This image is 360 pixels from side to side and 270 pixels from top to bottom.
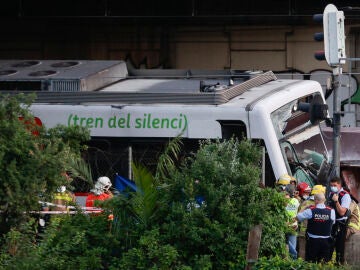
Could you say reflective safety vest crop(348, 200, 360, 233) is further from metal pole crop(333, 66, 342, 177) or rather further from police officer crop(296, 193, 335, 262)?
metal pole crop(333, 66, 342, 177)

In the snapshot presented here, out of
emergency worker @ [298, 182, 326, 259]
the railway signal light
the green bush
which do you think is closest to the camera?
the green bush

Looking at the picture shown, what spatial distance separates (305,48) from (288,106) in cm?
1188

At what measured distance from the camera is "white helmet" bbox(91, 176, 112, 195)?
41.6ft

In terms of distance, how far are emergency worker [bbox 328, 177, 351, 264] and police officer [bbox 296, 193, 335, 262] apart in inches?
12.4

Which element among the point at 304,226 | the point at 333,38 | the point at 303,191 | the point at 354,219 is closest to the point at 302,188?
the point at 303,191

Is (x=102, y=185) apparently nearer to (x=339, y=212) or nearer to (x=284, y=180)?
(x=284, y=180)

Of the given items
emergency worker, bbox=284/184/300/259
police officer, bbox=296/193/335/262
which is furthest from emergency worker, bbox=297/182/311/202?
police officer, bbox=296/193/335/262

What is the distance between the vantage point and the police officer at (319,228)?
12.0 m

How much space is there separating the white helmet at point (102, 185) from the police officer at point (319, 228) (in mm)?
2494

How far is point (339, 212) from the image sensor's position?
41.5 feet

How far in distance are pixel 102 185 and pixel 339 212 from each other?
300cm

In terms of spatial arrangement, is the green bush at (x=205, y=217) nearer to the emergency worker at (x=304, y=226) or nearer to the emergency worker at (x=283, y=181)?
the emergency worker at (x=304, y=226)

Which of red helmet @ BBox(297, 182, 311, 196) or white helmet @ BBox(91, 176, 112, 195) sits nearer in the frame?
white helmet @ BBox(91, 176, 112, 195)

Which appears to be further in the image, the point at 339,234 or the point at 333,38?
the point at 333,38
